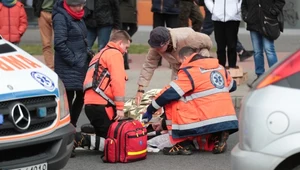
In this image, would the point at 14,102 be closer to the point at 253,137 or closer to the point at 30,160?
the point at 30,160

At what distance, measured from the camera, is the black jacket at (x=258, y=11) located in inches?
444

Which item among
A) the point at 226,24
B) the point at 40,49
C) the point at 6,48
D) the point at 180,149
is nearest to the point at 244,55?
the point at 226,24

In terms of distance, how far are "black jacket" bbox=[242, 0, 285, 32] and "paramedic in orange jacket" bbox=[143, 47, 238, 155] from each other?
3.30 meters

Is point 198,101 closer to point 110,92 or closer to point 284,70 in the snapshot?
point 110,92

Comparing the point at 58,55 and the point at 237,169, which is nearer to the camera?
the point at 237,169

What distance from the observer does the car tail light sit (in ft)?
17.4

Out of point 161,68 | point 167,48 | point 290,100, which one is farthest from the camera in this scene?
point 161,68

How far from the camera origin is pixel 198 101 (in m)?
8.14

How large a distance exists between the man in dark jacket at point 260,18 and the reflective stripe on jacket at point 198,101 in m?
3.35

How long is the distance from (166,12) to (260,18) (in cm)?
202

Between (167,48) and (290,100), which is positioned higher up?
(290,100)

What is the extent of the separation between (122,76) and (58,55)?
2.74ft

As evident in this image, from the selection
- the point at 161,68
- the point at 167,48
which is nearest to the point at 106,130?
the point at 167,48

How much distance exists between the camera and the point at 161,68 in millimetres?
13500
